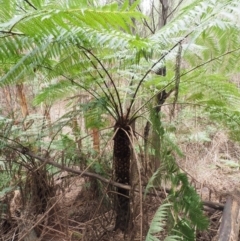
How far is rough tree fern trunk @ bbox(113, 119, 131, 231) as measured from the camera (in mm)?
1658

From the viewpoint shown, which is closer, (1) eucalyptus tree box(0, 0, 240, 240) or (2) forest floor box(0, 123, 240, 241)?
(1) eucalyptus tree box(0, 0, 240, 240)

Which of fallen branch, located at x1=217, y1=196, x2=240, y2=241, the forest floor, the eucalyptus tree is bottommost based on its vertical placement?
the forest floor

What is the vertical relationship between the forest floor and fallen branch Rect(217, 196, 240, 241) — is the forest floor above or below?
below

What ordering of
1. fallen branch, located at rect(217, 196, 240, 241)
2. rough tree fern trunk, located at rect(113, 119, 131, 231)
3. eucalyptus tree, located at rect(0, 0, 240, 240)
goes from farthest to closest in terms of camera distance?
1. rough tree fern trunk, located at rect(113, 119, 131, 231)
2. fallen branch, located at rect(217, 196, 240, 241)
3. eucalyptus tree, located at rect(0, 0, 240, 240)

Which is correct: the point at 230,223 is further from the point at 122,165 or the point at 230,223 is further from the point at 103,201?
the point at 103,201

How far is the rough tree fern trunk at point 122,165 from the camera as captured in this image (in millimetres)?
1658

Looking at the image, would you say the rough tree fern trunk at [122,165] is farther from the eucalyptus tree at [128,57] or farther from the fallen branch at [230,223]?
the fallen branch at [230,223]

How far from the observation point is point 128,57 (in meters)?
1.55

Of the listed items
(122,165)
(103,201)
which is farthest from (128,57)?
(103,201)

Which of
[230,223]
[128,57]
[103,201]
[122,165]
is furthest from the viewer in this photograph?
[103,201]

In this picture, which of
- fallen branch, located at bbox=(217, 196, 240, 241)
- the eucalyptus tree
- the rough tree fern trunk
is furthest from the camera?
the rough tree fern trunk

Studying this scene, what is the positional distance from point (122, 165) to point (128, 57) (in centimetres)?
71

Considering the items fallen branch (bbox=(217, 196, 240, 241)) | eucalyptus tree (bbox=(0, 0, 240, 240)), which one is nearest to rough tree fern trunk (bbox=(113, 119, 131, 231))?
eucalyptus tree (bbox=(0, 0, 240, 240))

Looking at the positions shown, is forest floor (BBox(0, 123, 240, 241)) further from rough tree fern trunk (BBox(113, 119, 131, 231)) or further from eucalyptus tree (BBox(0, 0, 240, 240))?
eucalyptus tree (BBox(0, 0, 240, 240))
